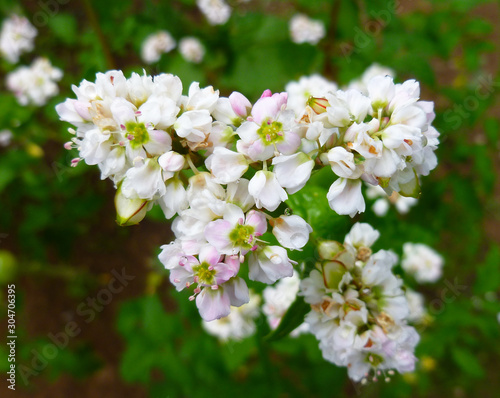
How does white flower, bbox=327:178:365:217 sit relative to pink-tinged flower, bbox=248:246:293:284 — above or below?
above

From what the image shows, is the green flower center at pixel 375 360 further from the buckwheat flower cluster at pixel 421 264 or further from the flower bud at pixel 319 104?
the buckwheat flower cluster at pixel 421 264

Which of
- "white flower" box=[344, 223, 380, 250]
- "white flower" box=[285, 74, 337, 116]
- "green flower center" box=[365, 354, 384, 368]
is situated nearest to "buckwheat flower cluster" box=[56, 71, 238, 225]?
"white flower" box=[344, 223, 380, 250]

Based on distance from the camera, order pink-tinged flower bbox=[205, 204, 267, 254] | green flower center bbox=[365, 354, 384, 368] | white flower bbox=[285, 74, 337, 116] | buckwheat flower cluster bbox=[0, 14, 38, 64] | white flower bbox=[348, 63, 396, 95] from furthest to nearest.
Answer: buckwheat flower cluster bbox=[0, 14, 38, 64], white flower bbox=[348, 63, 396, 95], white flower bbox=[285, 74, 337, 116], green flower center bbox=[365, 354, 384, 368], pink-tinged flower bbox=[205, 204, 267, 254]

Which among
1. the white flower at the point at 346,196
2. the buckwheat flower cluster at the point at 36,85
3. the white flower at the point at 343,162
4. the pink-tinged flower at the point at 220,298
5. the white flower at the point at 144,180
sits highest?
the white flower at the point at 343,162

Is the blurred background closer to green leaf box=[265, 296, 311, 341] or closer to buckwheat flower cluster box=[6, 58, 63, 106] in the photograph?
buckwheat flower cluster box=[6, 58, 63, 106]

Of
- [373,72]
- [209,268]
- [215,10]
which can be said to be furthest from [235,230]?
[215,10]

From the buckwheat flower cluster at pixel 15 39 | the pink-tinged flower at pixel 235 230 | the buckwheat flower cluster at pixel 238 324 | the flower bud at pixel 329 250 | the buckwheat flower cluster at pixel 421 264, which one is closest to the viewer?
the pink-tinged flower at pixel 235 230

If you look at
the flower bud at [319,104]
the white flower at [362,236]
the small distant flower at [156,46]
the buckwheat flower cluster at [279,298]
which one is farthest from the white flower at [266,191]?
the small distant flower at [156,46]
